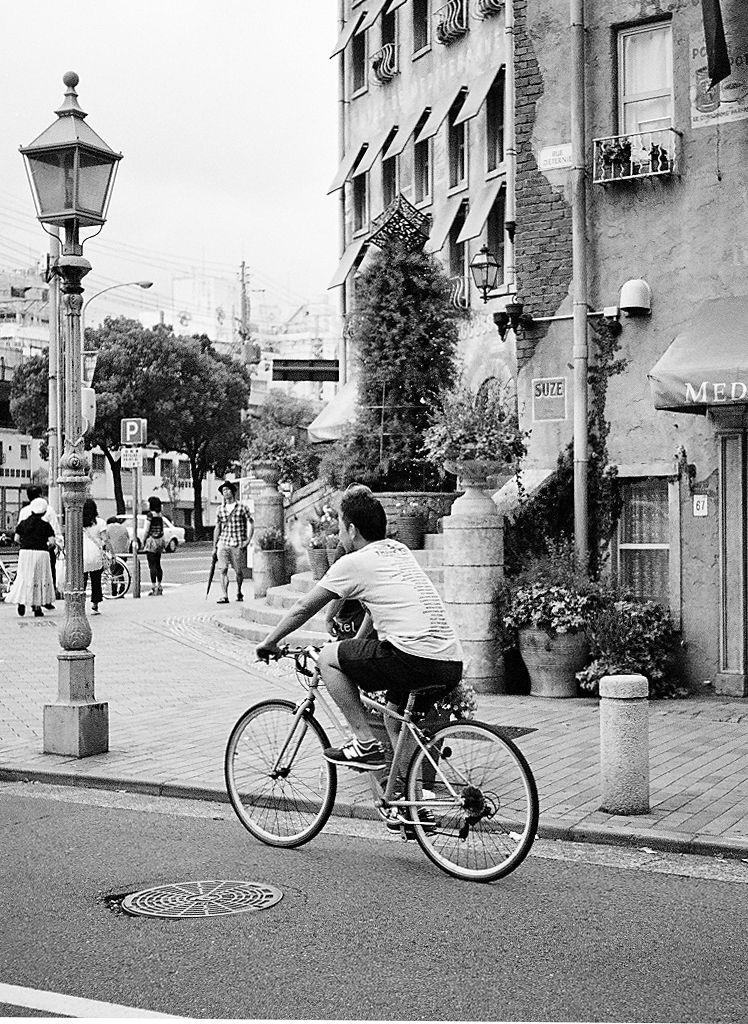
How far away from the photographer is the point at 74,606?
9734 millimetres

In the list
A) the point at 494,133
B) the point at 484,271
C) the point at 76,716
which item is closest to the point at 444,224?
the point at 494,133

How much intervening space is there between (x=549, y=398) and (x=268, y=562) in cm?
769

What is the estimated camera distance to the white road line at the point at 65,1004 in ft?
14.6

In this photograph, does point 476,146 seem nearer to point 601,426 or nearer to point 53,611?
point 53,611

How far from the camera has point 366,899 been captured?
5938mm

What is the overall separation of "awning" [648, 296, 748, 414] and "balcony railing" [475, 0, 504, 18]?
74.4ft

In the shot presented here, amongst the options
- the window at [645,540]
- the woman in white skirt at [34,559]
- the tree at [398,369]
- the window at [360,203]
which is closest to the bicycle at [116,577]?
the woman in white skirt at [34,559]

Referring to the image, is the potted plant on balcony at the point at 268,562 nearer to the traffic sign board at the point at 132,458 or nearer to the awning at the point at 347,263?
the traffic sign board at the point at 132,458

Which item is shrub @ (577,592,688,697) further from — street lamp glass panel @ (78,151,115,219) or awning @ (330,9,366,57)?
awning @ (330,9,366,57)

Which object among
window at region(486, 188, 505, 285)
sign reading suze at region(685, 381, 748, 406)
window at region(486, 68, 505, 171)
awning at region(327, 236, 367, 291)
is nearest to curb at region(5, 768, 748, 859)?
sign reading suze at region(685, 381, 748, 406)

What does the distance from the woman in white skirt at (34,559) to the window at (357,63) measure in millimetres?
24349

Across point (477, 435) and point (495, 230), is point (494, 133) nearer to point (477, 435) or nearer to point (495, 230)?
point (495, 230)

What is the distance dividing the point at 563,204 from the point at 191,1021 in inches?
418

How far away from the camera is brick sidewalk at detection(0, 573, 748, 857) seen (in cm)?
738
